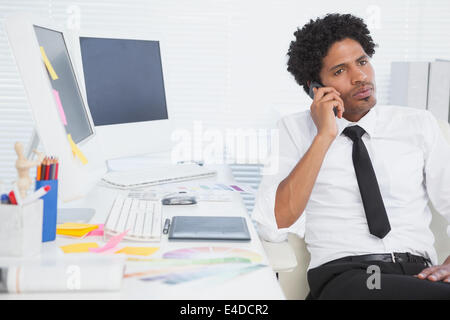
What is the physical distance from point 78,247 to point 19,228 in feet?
0.49

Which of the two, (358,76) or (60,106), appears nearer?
(60,106)

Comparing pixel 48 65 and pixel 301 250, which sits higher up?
pixel 48 65

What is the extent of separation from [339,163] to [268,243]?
417 mm

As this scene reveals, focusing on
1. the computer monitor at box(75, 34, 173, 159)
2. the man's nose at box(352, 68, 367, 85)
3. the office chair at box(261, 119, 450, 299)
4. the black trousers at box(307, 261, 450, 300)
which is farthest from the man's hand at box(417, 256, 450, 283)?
the computer monitor at box(75, 34, 173, 159)

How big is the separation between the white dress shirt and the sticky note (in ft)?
1.79

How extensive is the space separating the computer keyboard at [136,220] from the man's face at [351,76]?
29.1 inches

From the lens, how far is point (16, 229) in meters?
0.91

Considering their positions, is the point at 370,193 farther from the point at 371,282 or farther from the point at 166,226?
the point at 166,226

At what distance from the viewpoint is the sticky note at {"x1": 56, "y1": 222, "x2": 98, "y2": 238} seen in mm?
1104

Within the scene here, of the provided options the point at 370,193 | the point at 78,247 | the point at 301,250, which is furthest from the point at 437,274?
the point at 78,247

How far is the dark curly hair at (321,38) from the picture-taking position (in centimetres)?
168

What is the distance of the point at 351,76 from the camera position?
1621 millimetres

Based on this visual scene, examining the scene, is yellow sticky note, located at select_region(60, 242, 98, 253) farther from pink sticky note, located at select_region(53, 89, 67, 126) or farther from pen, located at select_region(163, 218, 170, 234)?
pink sticky note, located at select_region(53, 89, 67, 126)

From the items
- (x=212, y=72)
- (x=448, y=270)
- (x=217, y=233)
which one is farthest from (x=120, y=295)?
(x=212, y=72)
